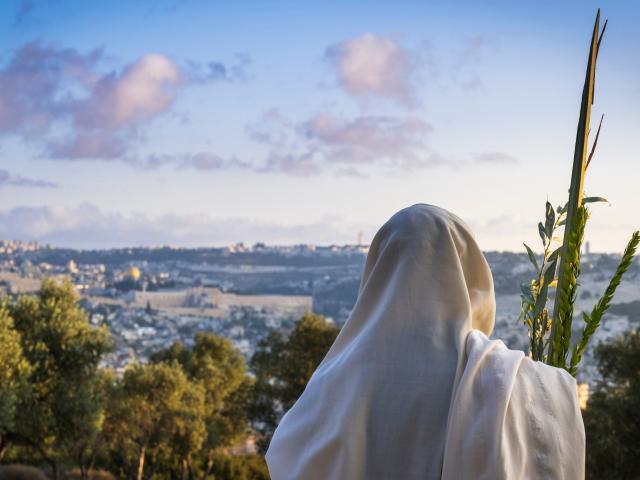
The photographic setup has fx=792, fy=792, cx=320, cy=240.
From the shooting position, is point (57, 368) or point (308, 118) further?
point (308, 118)

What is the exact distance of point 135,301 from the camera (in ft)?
267

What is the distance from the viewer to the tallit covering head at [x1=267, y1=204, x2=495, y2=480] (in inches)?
86.4

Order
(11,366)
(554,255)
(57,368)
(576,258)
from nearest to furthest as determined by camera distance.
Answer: (576,258) → (554,255) → (11,366) → (57,368)

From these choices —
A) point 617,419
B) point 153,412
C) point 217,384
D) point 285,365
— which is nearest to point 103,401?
point 153,412

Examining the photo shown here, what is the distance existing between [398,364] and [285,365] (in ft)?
68.8

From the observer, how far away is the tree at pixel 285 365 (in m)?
22.7

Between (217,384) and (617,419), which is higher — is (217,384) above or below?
below

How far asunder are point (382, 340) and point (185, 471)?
2613 cm

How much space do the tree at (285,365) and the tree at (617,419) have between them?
27.5 feet

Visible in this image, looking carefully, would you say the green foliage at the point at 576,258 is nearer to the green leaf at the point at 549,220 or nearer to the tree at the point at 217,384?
the green leaf at the point at 549,220

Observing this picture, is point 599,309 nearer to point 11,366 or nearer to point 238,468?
point 11,366

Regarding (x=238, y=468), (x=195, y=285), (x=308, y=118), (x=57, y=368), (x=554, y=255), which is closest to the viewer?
(x=554, y=255)

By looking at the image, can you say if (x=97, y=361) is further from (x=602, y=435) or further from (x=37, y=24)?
(x=37, y=24)

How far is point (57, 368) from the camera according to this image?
16484mm
